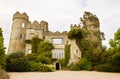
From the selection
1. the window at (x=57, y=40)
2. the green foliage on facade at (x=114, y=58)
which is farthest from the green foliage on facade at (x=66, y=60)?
the green foliage on facade at (x=114, y=58)

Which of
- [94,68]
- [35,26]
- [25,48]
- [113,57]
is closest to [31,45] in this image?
[25,48]

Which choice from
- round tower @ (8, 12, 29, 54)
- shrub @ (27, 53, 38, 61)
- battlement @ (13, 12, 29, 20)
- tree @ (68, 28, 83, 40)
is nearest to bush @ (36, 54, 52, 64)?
shrub @ (27, 53, 38, 61)

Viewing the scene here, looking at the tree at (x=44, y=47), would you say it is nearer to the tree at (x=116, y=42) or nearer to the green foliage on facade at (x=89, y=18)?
the green foliage on facade at (x=89, y=18)

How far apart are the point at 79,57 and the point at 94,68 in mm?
4823

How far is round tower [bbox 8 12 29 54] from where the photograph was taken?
44.2 metres

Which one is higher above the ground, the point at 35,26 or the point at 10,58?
the point at 35,26

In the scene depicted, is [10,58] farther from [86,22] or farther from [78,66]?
[86,22]

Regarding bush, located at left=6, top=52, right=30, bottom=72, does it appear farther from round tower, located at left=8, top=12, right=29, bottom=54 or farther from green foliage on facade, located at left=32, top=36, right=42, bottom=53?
round tower, located at left=8, top=12, right=29, bottom=54

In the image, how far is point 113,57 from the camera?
30875 mm

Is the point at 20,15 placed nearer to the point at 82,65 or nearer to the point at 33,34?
the point at 33,34

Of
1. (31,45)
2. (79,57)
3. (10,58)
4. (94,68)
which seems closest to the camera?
(10,58)

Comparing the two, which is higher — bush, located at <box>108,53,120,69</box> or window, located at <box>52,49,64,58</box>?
window, located at <box>52,49,64,58</box>

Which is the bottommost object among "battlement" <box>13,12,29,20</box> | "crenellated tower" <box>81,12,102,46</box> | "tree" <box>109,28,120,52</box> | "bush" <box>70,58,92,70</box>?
"bush" <box>70,58,92,70</box>

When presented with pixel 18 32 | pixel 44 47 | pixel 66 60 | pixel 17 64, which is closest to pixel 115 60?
pixel 66 60
